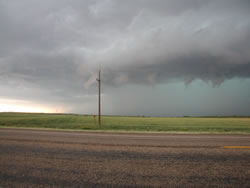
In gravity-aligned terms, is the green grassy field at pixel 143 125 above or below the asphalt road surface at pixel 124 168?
below

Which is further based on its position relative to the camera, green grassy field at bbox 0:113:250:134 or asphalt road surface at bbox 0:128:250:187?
green grassy field at bbox 0:113:250:134

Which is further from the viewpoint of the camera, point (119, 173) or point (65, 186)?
point (119, 173)

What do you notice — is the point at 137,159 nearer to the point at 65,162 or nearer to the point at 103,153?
the point at 103,153

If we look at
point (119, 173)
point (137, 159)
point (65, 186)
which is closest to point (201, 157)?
point (137, 159)

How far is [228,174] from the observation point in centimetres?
418

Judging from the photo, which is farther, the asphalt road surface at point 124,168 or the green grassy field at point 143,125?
the green grassy field at point 143,125

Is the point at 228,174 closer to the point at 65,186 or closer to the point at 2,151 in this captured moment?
the point at 65,186

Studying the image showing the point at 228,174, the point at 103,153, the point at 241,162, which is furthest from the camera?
the point at 103,153

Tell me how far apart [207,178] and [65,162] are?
13.6ft

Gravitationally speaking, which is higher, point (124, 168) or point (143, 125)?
point (124, 168)

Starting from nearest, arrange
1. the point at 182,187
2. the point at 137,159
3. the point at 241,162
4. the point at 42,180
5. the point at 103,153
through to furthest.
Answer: the point at 182,187, the point at 42,180, the point at 241,162, the point at 137,159, the point at 103,153

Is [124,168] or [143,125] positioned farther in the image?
[143,125]

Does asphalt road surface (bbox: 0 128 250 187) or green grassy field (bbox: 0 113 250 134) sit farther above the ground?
asphalt road surface (bbox: 0 128 250 187)

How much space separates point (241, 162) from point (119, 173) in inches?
156
